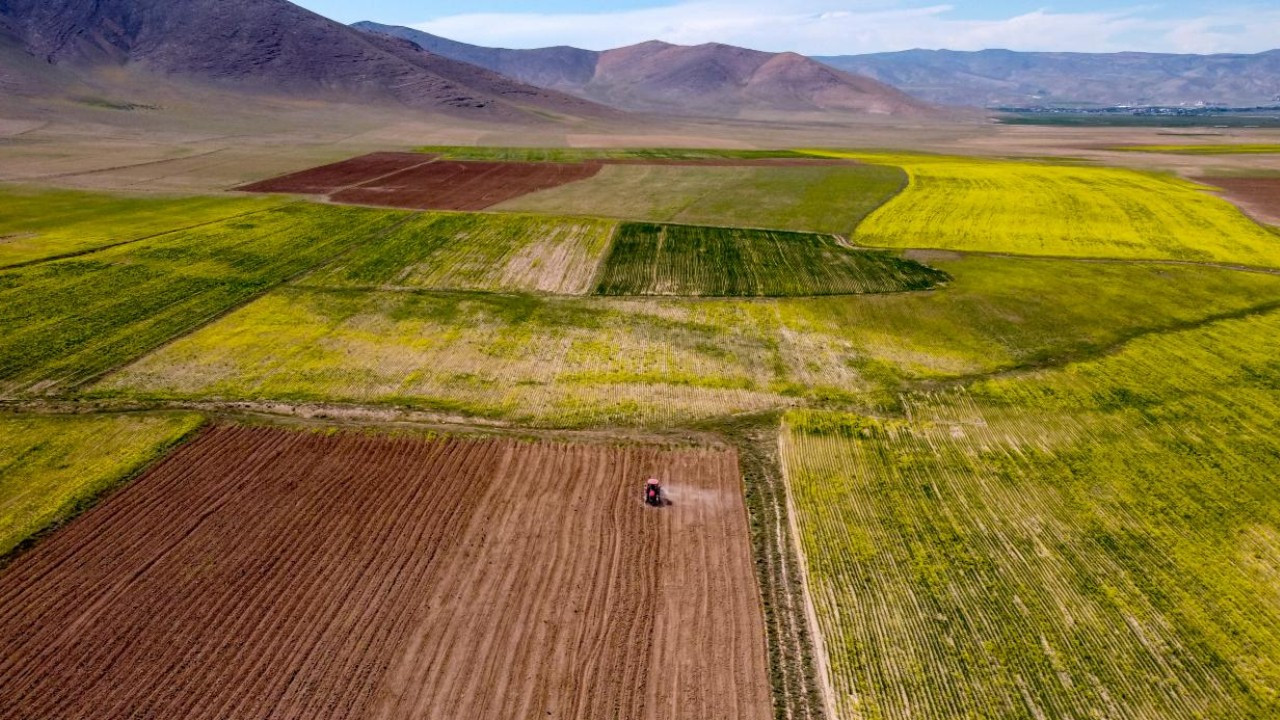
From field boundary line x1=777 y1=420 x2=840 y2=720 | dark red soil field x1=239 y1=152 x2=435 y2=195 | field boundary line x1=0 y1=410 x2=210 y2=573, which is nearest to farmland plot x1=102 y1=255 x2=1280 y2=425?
field boundary line x1=0 y1=410 x2=210 y2=573

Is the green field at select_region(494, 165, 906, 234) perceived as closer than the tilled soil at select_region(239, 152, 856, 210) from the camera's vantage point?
Yes

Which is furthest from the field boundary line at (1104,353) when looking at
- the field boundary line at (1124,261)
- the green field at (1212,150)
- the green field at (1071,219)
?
the green field at (1212,150)

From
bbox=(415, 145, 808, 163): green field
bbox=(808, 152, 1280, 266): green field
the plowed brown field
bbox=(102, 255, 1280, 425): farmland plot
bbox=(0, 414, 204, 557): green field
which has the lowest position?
the plowed brown field

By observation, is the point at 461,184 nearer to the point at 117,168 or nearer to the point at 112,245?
the point at 112,245

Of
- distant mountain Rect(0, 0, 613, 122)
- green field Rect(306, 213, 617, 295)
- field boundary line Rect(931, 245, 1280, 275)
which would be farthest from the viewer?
distant mountain Rect(0, 0, 613, 122)

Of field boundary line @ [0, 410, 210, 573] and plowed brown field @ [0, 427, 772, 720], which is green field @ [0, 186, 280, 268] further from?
plowed brown field @ [0, 427, 772, 720]

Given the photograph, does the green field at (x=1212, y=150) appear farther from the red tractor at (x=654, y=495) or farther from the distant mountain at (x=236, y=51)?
the distant mountain at (x=236, y=51)
